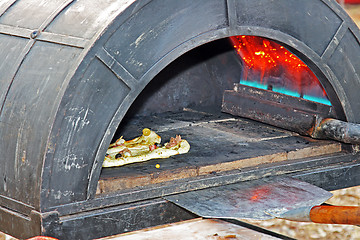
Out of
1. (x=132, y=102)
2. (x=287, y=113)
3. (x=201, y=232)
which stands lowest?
(x=201, y=232)

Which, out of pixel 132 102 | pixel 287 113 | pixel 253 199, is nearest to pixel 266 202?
pixel 253 199

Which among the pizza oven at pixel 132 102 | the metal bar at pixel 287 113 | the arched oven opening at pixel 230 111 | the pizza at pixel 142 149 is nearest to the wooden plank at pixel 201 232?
the pizza oven at pixel 132 102

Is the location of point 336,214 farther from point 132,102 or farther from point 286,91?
point 286,91

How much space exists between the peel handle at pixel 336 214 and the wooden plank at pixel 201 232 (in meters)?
0.43

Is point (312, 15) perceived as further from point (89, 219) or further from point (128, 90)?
point (89, 219)

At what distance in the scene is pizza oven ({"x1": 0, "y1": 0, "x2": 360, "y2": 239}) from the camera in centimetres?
407

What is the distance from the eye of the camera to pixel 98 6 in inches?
170

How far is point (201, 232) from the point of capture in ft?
14.9

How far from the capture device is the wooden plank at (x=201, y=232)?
177 inches

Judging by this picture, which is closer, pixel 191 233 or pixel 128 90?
pixel 128 90

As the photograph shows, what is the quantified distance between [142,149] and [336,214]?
5.68 feet

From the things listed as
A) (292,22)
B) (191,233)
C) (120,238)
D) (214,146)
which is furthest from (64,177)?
(292,22)

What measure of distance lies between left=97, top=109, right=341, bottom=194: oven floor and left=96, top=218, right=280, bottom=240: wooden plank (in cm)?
37

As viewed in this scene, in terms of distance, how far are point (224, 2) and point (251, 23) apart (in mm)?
272
